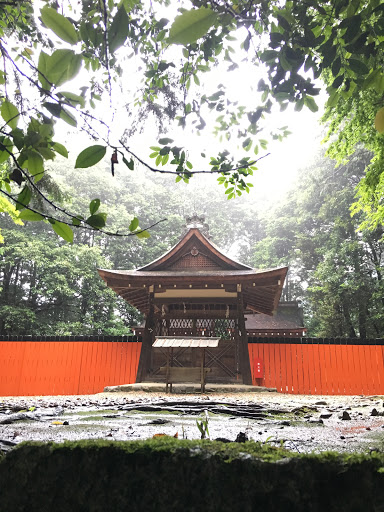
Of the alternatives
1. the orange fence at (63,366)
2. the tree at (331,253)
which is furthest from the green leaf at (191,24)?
the tree at (331,253)

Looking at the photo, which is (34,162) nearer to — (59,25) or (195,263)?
(59,25)

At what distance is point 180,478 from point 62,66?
114cm

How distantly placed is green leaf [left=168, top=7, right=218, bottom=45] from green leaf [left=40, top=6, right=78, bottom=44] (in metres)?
0.26

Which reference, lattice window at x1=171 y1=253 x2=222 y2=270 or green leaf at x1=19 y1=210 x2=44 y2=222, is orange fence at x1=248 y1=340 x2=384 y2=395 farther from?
green leaf at x1=19 y1=210 x2=44 y2=222

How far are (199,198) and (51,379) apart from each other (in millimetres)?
29286

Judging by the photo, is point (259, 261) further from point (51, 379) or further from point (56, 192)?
point (56, 192)

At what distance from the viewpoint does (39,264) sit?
64.1ft

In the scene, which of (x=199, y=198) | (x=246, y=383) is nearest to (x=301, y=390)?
(x=246, y=383)

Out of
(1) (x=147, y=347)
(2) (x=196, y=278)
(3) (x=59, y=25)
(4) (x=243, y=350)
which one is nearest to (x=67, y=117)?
(3) (x=59, y=25)

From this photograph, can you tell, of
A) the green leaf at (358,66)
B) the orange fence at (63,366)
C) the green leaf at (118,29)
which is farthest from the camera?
the orange fence at (63,366)

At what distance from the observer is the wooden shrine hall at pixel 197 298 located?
10.6 m

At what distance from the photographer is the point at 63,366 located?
1176cm

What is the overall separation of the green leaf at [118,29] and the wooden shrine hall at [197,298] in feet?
30.8

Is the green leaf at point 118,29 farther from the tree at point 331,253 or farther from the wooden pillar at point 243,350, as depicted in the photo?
the tree at point 331,253
